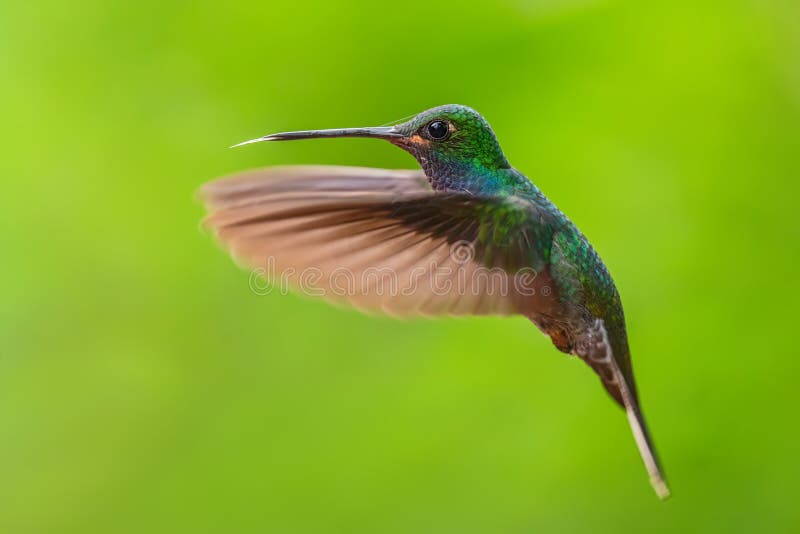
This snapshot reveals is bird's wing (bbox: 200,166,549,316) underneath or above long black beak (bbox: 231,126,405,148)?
underneath

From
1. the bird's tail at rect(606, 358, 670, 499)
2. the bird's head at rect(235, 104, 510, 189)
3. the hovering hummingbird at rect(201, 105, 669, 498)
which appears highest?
the bird's head at rect(235, 104, 510, 189)

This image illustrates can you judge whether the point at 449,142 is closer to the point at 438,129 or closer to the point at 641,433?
the point at 438,129

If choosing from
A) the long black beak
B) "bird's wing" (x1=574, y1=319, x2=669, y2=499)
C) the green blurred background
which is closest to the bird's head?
the long black beak

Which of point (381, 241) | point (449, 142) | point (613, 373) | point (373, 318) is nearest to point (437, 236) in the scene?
point (381, 241)

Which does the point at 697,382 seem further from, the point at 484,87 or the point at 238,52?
the point at 238,52

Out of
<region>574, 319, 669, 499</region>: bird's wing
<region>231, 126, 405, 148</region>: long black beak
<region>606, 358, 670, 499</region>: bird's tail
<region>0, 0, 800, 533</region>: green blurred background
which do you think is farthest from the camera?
<region>0, 0, 800, 533</region>: green blurred background

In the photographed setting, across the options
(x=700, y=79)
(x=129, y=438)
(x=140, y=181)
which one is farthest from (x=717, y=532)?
(x=140, y=181)

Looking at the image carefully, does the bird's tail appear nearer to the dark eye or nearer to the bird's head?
the bird's head

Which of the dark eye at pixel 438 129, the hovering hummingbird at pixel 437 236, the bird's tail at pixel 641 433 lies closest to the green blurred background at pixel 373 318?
the bird's tail at pixel 641 433
